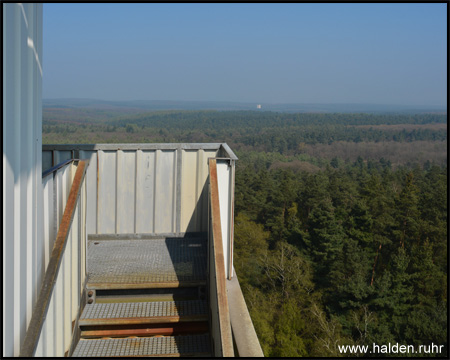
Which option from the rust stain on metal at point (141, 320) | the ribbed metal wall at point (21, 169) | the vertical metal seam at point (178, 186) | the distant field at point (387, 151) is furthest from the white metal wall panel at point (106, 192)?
the distant field at point (387, 151)

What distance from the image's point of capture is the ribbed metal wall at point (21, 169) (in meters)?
2.55

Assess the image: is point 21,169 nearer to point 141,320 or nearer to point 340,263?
point 141,320

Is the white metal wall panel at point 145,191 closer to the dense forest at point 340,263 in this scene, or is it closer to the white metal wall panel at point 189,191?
the white metal wall panel at point 189,191

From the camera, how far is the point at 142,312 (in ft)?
15.5

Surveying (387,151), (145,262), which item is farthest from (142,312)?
(387,151)

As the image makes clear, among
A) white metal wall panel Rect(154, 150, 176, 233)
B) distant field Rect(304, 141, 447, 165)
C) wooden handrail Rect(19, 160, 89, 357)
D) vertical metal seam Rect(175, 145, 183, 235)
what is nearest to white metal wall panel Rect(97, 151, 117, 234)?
white metal wall panel Rect(154, 150, 176, 233)

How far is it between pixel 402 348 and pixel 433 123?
402 ft

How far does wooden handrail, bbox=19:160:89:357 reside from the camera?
291cm

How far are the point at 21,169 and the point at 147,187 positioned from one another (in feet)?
10.9

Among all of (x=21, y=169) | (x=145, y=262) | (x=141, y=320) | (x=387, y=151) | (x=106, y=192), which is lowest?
(x=387, y=151)

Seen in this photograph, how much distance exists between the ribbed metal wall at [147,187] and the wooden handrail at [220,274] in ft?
4.10

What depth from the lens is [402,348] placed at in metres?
21.7

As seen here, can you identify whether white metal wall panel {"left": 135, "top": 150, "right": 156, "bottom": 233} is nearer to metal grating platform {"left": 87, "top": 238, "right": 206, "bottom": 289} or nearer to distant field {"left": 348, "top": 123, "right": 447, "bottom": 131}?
metal grating platform {"left": 87, "top": 238, "right": 206, "bottom": 289}

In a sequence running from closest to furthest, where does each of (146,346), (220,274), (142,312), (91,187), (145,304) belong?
(220,274)
(146,346)
(142,312)
(145,304)
(91,187)
